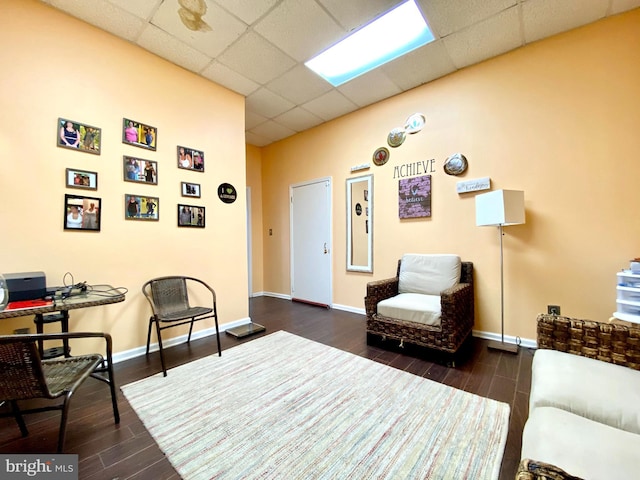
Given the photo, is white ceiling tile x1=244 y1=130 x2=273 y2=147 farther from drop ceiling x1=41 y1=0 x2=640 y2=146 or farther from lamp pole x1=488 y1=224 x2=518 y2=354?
lamp pole x1=488 y1=224 x2=518 y2=354

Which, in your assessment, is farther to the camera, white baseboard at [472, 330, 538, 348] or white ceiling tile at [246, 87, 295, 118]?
white ceiling tile at [246, 87, 295, 118]

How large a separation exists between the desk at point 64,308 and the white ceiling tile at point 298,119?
3.19 meters

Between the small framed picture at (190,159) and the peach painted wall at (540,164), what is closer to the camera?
the peach painted wall at (540,164)

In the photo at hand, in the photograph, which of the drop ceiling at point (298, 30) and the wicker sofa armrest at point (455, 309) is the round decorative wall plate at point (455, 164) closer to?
the drop ceiling at point (298, 30)

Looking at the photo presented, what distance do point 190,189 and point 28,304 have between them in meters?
1.67

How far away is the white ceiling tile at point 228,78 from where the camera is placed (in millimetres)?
2908

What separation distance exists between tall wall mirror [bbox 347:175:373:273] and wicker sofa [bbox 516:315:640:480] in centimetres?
238

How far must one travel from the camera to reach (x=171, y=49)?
2.62 m

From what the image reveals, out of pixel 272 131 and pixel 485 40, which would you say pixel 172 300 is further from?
pixel 485 40

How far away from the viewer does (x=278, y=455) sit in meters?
1.34

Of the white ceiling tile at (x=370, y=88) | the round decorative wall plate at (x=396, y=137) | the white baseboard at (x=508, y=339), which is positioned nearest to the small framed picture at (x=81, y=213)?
the white ceiling tile at (x=370, y=88)

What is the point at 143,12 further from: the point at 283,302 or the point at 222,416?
the point at 283,302

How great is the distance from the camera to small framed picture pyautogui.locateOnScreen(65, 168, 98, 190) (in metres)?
2.18

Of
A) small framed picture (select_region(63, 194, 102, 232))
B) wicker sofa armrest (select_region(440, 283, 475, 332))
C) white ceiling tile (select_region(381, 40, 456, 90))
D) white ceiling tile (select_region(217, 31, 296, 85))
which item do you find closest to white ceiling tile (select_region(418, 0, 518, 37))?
white ceiling tile (select_region(381, 40, 456, 90))
